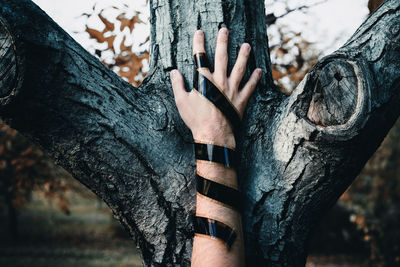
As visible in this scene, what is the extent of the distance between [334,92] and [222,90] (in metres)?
0.44

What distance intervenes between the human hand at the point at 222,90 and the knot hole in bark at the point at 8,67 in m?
0.61

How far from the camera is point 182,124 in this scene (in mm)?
1419

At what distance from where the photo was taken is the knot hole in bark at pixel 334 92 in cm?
114

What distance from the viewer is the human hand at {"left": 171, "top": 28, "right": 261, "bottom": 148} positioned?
52.0 inches

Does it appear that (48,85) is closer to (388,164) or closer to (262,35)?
(262,35)

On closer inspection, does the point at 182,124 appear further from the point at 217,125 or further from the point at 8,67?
the point at 8,67

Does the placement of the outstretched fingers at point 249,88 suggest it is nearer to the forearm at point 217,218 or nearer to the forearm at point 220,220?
the forearm at point 217,218

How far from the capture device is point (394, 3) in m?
1.23

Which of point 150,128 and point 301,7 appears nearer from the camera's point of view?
point 150,128

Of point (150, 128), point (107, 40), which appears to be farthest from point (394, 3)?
point (107, 40)

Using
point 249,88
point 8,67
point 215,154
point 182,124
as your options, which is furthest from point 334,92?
point 8,67

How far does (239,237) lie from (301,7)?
204 cm

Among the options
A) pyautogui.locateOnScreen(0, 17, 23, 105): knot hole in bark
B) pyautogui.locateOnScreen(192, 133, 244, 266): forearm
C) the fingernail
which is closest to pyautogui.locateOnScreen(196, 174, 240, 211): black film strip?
pyautogui.locateOnScreen(192, 133, 244, 266): forearm

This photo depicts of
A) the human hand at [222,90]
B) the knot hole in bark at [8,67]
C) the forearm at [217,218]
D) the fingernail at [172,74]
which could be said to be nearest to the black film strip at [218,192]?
the forearm at [217,218]
